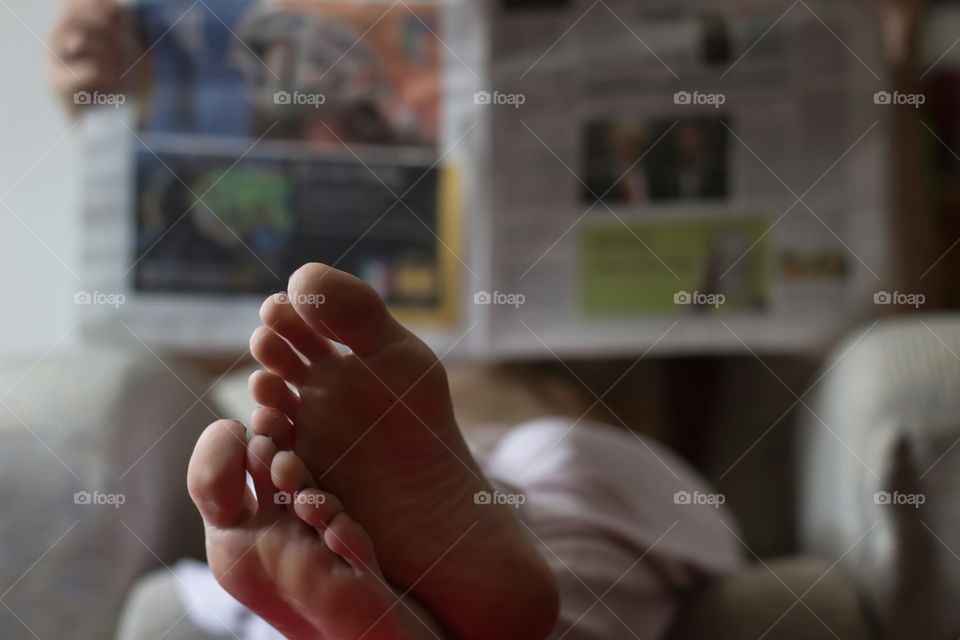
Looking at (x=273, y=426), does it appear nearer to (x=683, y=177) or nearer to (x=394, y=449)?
(x=394, y=449)

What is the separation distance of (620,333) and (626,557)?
1.31 feet

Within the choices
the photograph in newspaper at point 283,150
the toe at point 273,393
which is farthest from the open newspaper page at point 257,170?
the toe at point 273,393

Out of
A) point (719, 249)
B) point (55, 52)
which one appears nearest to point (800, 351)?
point (719, 249)

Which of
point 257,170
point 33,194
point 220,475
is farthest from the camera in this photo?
point 257,170

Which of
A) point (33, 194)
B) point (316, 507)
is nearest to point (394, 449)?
point (316, 507)

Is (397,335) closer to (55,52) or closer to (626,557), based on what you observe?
(626,557)

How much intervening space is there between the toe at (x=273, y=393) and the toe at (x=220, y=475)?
0.02 metres

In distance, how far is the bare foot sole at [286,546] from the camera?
1.11 feet

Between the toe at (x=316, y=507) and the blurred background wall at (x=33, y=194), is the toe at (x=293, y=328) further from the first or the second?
the blurred background wall at (x=33, y=194)

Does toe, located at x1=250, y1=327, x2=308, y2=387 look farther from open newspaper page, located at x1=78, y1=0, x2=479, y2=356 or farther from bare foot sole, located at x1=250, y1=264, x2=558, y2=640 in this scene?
open newspaper page, located at x1=78, y1=0, x2=479, y2=356

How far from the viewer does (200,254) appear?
826mm

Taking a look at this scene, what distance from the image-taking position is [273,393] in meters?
0.36

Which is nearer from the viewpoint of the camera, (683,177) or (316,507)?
(316,507)

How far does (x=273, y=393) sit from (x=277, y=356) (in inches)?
0.6
